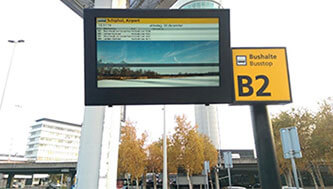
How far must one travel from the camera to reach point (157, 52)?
87.3 inches

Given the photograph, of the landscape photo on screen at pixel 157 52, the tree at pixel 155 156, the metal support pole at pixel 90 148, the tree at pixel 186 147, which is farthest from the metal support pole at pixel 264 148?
the tree at pixel 155 156

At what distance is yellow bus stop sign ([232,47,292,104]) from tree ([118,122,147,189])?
24.4m

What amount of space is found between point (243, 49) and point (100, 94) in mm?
1902

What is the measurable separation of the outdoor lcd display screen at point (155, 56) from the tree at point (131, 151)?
24626 millimetres

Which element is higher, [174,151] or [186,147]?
[186,147]

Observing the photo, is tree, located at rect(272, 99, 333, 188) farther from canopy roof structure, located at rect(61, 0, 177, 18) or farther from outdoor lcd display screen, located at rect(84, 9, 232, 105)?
outdoor lcd display screen, located at rect(84, 9, 232, 105)

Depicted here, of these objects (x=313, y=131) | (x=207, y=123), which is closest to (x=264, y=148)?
(x=313, y=131)

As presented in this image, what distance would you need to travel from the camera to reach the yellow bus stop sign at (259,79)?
9.00 ft

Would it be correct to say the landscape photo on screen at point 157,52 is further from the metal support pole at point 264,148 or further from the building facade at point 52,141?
the building facade at point 52,141

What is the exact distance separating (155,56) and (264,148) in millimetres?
1877

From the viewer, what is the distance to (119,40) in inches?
86.4

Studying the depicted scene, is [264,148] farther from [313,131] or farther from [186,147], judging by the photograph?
[186,147]

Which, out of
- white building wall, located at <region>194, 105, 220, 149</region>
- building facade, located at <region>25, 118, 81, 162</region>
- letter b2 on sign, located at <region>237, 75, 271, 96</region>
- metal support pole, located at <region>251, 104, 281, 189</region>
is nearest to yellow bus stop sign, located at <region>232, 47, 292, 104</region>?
letter b2 on sign, located at <region>237, 75, 271, 96</region>

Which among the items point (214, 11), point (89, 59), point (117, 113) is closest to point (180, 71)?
point (214, 11)
